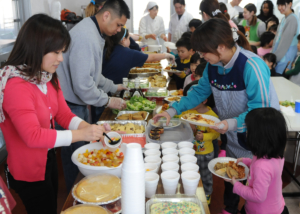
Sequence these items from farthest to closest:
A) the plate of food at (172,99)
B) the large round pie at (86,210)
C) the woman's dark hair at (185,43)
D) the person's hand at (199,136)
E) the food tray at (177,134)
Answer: the woman's dark hair at (185,43)
the plate of food at (172,99)
the person's hand at (199,136)
the food tray at (177,134)
the large round pie at (86,210)

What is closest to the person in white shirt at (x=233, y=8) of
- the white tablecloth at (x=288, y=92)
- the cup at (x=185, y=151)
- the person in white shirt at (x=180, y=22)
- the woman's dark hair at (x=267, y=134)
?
the person in white shirt at (x=180, y=22)

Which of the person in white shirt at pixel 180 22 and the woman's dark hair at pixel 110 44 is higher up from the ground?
the person in white shirt at pixel 180 22

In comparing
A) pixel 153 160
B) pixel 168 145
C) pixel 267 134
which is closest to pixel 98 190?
pixel 153 160

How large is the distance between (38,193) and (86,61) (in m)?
0.92

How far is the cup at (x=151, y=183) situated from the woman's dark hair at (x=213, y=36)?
850 mm

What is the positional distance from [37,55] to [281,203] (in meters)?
1.52

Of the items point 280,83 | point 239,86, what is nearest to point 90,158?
point 239,86

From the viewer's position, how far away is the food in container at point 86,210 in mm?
1061

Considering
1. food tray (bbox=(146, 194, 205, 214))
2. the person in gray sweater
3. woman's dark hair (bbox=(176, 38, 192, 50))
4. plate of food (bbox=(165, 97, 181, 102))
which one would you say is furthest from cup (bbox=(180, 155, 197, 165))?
woman's dark hair (bbox=(176, 38, 192, 50))

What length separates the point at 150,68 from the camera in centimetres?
390

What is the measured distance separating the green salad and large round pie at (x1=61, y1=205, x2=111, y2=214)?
1378mm

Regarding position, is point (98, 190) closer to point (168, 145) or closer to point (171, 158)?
point (171, 158)

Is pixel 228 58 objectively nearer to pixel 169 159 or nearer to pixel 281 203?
pixel 169 159

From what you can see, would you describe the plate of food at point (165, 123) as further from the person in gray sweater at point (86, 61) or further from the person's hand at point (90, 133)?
the person's hand at point (90, 133)
